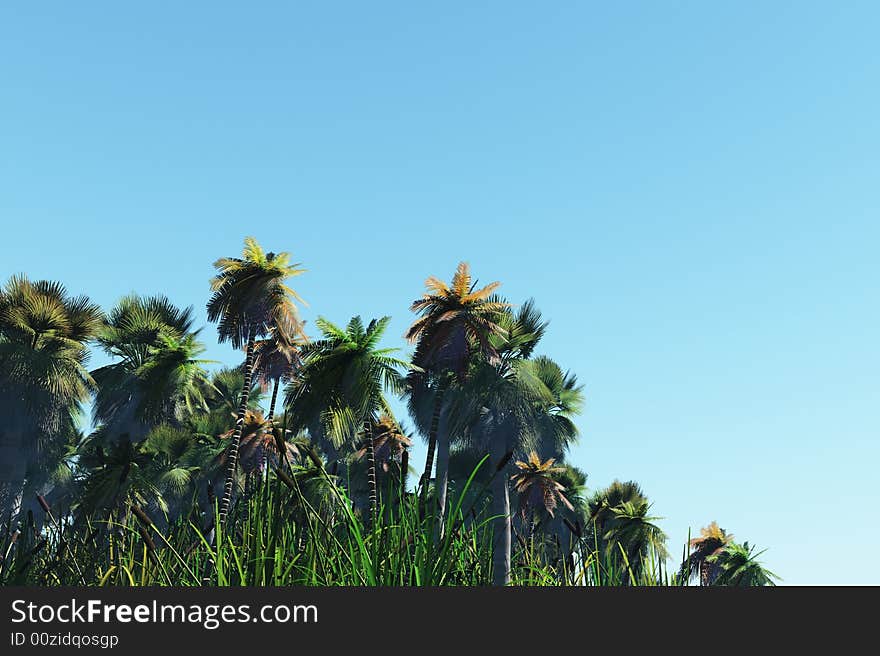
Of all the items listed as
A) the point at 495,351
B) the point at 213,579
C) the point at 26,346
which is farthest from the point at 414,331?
the point at 213,579

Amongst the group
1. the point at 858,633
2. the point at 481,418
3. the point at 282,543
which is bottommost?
the point at 858,633

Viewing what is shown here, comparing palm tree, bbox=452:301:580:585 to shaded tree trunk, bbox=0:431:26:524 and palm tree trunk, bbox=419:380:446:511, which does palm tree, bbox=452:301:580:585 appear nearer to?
Result: palm tree trunk, bbox=419:380:446:511

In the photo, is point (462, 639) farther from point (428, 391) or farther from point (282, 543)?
point (428, 391)

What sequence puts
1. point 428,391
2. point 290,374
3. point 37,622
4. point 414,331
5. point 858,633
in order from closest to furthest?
point 858,633, point 37,622, point 414,331, point 428,391, point 290,374

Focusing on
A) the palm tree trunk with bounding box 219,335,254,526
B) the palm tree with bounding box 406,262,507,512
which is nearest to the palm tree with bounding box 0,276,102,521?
the palm tree trunk with bounding box 219,335,254,526

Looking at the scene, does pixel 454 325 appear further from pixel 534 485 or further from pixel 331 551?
pixel 331 551

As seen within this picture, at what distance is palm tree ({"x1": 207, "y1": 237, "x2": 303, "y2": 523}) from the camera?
29703 millimetres

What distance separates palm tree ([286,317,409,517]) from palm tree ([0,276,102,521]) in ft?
29.5

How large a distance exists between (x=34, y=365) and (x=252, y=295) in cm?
794

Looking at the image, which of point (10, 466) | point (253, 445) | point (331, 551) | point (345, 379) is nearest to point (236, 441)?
point (345, 379)

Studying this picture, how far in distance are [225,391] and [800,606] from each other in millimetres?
50980

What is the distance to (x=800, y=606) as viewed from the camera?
3328 mm

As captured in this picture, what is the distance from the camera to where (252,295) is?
29719 mm

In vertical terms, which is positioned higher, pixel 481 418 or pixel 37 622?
pixel 481 418
